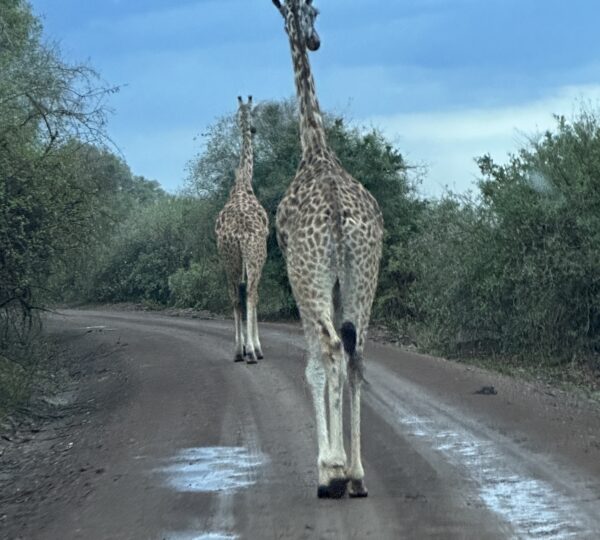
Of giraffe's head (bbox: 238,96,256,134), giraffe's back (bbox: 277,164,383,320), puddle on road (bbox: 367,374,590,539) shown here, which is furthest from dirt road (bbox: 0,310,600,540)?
giraffe's head (bbox: 238,96,256,134)

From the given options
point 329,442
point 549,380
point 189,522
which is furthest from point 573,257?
point 189,522

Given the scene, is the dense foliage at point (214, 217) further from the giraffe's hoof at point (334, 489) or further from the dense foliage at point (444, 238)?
the giraffe's hoof at point (334, 489)

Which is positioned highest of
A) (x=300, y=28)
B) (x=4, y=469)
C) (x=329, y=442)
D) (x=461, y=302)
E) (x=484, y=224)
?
(x=300, y=28)

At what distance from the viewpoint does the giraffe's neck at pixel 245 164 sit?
16562 millimetres

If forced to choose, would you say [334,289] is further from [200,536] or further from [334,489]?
[200,536]

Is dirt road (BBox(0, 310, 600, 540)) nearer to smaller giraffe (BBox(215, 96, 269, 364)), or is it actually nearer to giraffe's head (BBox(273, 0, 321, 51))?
smaller giraffe (BBox(215, 96, 269, 364))

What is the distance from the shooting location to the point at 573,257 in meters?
14.6

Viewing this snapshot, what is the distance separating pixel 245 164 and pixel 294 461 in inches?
363

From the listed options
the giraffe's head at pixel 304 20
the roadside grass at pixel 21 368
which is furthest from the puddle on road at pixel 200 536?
the roadside grass at pixel 21 368

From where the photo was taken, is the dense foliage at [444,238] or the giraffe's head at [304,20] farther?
the dense foliage at [444,238]

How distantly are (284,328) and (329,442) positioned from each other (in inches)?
512

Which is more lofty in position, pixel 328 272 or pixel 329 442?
pixel 328 272

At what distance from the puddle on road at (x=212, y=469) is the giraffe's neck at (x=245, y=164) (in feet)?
26.7

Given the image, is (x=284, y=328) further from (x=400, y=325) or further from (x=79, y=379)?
(x=79, y=379)
